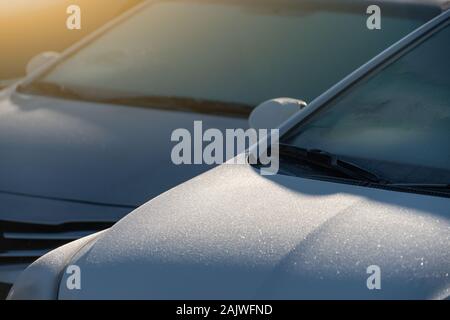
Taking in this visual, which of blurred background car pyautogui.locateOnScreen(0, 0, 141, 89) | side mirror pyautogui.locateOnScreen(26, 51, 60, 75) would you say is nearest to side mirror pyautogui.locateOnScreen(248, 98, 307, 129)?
side mirror pyautogui.locateOnScreen(26, 51, 60, 75)

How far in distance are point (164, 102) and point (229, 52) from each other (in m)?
0.45

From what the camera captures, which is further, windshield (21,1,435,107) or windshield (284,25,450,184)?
windshield (21,1,435,107)

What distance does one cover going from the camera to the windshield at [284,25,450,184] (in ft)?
12.9

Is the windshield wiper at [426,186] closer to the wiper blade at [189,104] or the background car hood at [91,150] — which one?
the background car hood at [91,150]

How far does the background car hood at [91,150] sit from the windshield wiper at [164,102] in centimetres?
5

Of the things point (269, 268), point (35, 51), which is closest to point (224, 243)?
point (269, 268)

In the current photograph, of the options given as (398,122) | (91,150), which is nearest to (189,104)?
(91,150)

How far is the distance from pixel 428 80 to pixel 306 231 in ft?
3.46

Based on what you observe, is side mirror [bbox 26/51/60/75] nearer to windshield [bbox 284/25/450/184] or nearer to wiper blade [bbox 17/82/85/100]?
wiper blade [bbox 17/82/85/100]

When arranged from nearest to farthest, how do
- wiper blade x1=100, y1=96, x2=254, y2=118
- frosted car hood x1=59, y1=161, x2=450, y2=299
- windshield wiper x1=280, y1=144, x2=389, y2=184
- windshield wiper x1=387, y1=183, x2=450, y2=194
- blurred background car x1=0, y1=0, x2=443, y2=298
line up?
frosted car hood x1=59, y1=161, x2=450, y2=299 < windshield wiper x1=387, y1=183, x2=450, y2=194 < windshield wiper x1=280, y1=144, x2=389, y2=184 < blurred background car x1=0, y1=0, x2=443, y2=298 < wiper blade x1=100, y1=96, x2=254, y2=118

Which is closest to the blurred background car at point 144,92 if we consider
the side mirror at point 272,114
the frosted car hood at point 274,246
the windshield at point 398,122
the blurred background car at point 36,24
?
the side mirror at point 272,114

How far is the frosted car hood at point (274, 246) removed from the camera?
124 inches

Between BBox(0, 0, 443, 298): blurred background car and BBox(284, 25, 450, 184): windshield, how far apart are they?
3.28 ft

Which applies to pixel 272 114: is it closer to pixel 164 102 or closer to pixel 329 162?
pixel 329 162
